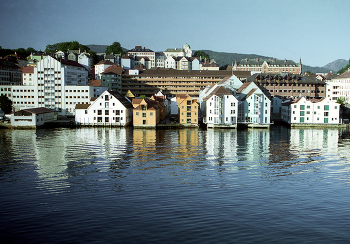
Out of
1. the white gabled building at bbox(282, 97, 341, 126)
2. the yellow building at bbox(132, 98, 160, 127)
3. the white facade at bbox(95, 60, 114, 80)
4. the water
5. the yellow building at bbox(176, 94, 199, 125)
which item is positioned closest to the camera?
the water

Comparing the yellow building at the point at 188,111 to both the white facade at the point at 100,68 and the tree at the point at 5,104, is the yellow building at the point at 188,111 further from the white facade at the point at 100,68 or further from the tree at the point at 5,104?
the white facade at the point at 100,68

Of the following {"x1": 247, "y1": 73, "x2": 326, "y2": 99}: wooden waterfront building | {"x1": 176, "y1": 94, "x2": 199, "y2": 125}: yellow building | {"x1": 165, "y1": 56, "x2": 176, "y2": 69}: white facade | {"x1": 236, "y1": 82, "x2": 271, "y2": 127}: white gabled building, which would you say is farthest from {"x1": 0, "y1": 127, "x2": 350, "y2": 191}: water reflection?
{"x1": 165, "y1": 56, "x2": 176, "y2": 69}: white facade

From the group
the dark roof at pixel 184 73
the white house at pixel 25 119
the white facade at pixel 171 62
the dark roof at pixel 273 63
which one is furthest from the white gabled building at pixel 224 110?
the white facade at pixel 171 62

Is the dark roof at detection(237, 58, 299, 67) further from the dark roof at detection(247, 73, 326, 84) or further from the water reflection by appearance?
the water reflection

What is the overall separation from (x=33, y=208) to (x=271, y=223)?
48.7ft

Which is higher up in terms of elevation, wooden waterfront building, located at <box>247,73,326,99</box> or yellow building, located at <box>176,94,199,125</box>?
wooden waterfront building, located at <box>247,73,326,99</box>

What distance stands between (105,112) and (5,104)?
101 feet

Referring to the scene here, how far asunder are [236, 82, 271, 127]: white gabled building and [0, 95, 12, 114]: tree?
2283 inches

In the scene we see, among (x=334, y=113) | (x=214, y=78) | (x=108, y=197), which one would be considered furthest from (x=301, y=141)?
(x=214, y=78)

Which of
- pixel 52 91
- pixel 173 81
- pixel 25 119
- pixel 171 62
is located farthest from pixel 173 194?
pixel 171 62

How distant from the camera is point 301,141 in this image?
55.2 m

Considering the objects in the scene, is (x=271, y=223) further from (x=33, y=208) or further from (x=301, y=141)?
(x=301, y=141)

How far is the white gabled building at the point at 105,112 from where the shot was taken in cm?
7381

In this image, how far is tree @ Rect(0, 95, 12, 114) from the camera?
286ft
